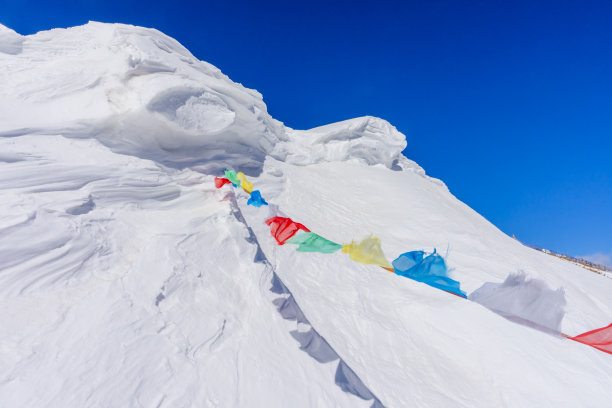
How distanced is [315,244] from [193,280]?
1.96 metres

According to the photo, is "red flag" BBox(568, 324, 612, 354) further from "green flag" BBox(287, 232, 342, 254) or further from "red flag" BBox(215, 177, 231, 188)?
"red flag" BBox(215, 177, 231, 188)

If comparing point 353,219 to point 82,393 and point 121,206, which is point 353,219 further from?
point 82,393

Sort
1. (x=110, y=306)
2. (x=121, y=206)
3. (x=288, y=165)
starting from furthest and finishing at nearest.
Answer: (x=288, y=165) < (x=121, y=206) < (x=110, y=306)

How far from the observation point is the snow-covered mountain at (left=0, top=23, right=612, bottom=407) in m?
3.61

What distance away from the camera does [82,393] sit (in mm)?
3061

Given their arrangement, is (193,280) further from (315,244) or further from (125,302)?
(315,244)

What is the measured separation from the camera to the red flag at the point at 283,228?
640 centimetres

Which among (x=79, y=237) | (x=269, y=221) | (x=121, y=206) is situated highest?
(x=269, y=221)

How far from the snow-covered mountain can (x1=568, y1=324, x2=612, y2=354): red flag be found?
3.44 ft

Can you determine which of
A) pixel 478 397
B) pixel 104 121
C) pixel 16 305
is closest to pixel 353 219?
pixel 478 397

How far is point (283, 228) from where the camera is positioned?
668 centimetres

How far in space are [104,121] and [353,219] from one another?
6673 millimetres

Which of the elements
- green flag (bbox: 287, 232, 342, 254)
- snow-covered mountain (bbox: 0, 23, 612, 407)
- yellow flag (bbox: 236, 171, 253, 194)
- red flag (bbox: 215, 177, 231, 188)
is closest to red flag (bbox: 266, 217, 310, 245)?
green flag (bbox: 287, 232, 342, 254)

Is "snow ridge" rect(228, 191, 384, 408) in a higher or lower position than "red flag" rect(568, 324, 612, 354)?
lower
